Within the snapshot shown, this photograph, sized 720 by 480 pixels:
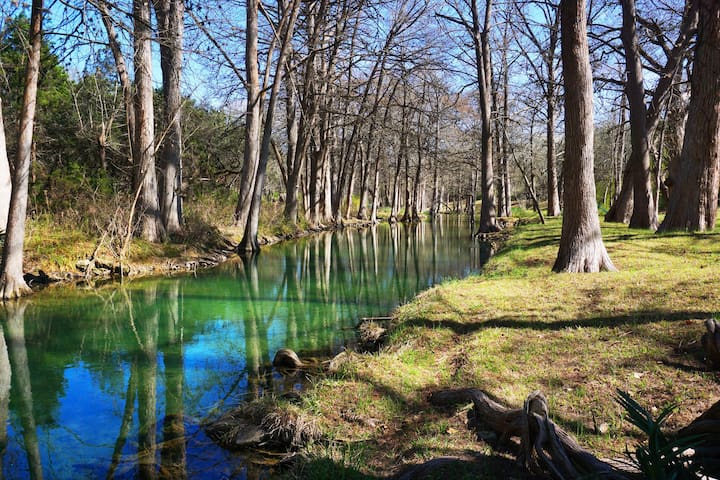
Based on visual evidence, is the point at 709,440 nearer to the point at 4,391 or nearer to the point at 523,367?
the point at 523,367

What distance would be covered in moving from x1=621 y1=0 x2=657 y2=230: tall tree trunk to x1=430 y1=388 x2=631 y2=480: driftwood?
12911 mm

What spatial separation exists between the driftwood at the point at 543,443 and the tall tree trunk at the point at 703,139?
1015 centimetres

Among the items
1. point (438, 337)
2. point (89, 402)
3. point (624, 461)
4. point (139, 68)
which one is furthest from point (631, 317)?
point (139, 68)

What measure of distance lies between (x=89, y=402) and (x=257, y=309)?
4756 mm

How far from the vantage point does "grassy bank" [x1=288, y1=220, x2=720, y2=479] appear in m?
3.90

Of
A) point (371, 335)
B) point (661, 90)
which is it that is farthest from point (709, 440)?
point (661, 90)

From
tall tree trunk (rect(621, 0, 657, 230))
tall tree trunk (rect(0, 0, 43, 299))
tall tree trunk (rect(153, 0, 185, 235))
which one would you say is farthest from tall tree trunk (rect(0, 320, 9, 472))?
tall tree trunk (rect(621, 0, 657, 230))

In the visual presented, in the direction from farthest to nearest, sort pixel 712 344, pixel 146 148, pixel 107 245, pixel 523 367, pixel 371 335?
pixel 146 148
pixel 107 245
pixel 371 335
pixel 523 367
pixel 712 344

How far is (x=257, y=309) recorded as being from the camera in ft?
34.1

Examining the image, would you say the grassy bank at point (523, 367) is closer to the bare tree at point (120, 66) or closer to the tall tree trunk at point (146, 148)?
the bare tree at point (120, 66)

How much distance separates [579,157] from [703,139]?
461cm

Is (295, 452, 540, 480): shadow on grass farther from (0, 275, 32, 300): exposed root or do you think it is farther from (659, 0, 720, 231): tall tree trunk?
(659, 0, 720, 231): tall tree trunk

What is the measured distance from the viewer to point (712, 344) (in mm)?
4555

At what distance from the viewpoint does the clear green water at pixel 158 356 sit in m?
4.55
